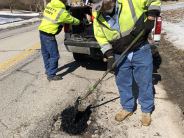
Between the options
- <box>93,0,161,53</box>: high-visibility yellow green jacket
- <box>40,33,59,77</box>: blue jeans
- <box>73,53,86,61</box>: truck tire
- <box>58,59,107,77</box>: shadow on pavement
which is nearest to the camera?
<box>93,0,161,53</box>: high-visibility yellow green jacket

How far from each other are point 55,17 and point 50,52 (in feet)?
2.70

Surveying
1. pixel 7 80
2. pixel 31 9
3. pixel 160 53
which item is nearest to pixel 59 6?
pixel 7 80

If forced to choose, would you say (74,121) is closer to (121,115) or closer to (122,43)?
(121,115)

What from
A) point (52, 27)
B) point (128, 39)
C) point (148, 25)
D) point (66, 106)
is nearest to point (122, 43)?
point (128, 39)

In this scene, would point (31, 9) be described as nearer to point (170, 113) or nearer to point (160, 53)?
point (160, 53)

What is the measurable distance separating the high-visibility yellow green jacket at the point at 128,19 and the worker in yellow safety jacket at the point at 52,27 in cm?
151

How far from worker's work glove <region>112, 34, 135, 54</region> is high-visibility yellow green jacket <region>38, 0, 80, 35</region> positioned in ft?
5.62

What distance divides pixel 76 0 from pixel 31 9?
2836 centimetres

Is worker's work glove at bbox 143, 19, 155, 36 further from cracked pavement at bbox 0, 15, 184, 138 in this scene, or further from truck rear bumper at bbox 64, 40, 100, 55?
truck rear bumper at bbox 64, 40, 100, 55

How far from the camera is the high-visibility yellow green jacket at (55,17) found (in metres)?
3.84

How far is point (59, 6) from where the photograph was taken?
150 inches

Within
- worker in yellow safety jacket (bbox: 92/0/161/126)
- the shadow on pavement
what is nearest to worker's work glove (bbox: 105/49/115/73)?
worker in yellow safety jacket (bbox: 92/0/161/126)

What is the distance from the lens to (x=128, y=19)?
235cm

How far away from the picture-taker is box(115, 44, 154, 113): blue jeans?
2.57 metres
